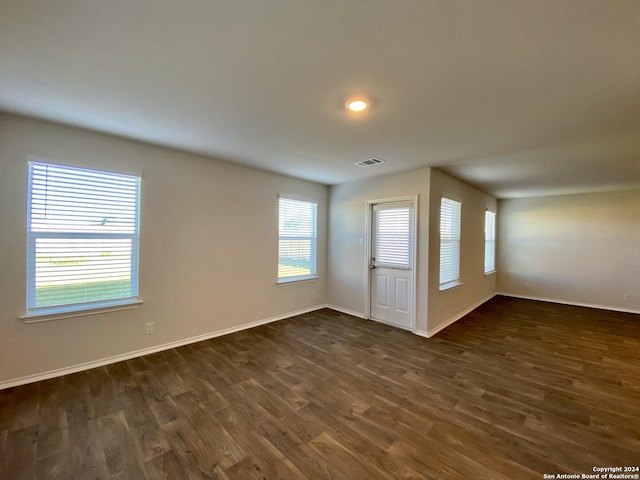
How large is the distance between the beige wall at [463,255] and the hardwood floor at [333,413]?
81cm

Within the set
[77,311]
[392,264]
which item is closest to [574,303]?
[392,264]

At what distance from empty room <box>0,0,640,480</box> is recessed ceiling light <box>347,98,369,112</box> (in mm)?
51

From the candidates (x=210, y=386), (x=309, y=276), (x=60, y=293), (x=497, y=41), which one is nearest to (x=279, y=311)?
(x=309, y=276)

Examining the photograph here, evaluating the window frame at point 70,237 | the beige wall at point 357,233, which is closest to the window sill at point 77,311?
the window frame at point 70,237

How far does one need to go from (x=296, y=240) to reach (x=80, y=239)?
2.99m

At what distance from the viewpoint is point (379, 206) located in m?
4.69

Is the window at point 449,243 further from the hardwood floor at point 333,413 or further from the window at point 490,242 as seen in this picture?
the window at point 490,242

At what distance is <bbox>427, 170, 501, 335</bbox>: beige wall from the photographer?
13.4ft

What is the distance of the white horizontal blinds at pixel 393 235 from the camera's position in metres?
4.30

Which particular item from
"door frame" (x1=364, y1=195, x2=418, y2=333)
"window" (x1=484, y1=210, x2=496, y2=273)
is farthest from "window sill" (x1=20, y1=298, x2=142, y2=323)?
"window" (x1=484, y1=210, x2=496, y2=273)

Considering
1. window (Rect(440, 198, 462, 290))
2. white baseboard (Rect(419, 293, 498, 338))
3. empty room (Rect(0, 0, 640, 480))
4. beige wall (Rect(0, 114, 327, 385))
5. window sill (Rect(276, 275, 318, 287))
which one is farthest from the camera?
window sill (Rect(276, 275, 318, 287))

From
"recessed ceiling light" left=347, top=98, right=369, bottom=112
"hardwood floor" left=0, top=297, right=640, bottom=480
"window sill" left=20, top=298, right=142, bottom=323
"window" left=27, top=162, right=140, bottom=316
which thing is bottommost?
"hardwood floor" left=0, top=297, right=640, bottom=480

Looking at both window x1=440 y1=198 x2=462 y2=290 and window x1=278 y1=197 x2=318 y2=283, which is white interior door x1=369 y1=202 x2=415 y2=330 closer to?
window x1=440 y1=198 x2=462 y2=290

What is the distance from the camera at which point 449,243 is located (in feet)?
15.4
